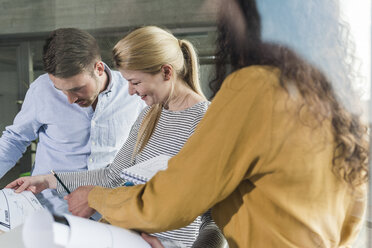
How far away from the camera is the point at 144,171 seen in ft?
2.30

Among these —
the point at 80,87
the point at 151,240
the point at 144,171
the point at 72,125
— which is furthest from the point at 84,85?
the point at 151,240

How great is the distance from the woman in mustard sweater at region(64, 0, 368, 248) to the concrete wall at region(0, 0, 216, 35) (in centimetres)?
45

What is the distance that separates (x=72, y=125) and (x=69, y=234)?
23.7 inches

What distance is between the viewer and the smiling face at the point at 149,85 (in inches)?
31.9

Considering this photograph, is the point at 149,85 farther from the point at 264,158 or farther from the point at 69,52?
the point at 264,158

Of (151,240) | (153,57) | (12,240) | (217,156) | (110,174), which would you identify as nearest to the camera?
(217,156)

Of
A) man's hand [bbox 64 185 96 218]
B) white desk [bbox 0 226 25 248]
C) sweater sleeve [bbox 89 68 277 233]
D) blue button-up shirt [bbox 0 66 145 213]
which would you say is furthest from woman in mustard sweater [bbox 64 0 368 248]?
blue button-up shirt [bbox 0 66 145 213]

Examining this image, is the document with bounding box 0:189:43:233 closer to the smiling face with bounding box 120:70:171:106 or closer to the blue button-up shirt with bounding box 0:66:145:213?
the blue button-up shirt with bounding box 0:66:145:213

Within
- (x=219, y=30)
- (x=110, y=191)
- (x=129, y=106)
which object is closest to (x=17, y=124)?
(x=129, y=106)

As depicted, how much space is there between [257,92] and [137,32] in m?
0.46

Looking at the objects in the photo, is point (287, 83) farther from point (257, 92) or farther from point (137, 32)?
point (137, 32)

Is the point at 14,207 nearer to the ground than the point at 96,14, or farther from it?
nearer to the ground

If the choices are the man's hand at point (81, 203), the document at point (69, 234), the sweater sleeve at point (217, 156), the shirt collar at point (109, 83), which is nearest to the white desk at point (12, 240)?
the man's hand at point (81, 203)

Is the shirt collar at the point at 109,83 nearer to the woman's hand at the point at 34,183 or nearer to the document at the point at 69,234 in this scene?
the woman's hand at the point at 34,183
